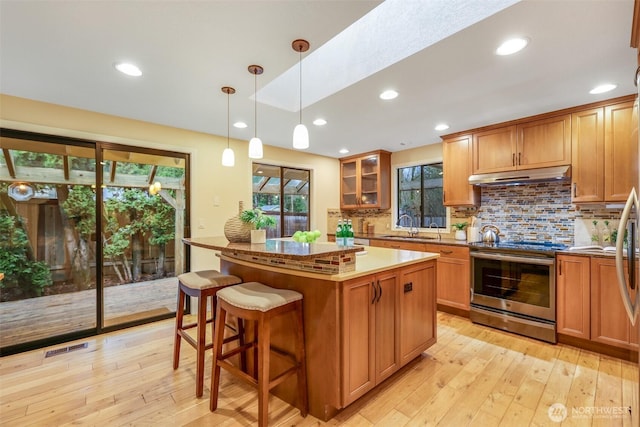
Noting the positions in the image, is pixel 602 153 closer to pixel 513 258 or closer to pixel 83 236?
pixel 513 258

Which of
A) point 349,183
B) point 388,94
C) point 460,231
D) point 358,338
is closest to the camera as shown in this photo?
point 358,338

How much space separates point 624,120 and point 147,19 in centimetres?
378

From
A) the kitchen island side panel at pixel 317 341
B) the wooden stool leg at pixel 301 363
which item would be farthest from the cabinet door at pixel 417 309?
the wooden stool leg at pixel 301 363

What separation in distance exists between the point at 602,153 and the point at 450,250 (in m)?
1.64

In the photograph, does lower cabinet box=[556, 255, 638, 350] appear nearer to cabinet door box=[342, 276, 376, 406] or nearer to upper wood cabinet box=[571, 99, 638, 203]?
upper wood cabinet box=[571, 99, 638, 203]

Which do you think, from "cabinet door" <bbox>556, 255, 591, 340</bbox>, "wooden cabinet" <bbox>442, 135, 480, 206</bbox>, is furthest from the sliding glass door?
"cabinet door" <bbox>556, 255, 591, 340</bbox>

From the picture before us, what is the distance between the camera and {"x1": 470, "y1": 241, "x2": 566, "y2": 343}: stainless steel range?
8.92 ft

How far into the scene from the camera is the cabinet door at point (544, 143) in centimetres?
285

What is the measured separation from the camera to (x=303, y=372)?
5.82ft

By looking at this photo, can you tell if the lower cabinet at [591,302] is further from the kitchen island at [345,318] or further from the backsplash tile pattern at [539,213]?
the kitchen island at [345,318]

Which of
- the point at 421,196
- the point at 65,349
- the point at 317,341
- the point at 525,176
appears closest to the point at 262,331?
the point at 317,341

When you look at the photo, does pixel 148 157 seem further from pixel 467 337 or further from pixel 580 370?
pixel 580 370

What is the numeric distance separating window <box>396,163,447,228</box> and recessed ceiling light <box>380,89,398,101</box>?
211 cm

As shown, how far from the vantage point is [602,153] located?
2.64 meters
